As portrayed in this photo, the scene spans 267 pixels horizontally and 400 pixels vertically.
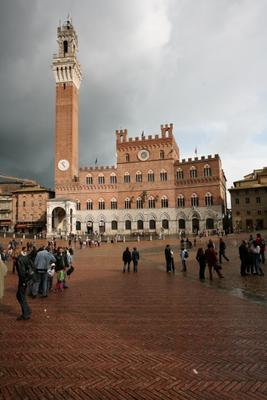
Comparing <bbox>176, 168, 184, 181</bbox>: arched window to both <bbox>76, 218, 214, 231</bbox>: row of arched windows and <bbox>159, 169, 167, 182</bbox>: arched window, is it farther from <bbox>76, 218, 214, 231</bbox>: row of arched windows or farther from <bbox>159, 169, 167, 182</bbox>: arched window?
<bbox>76, 218, 214, 231</bbox>: row of arched windows

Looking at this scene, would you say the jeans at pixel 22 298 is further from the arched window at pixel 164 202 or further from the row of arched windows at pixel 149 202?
the arched window at pixel 164 202

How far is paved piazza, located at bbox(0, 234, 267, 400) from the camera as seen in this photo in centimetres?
439

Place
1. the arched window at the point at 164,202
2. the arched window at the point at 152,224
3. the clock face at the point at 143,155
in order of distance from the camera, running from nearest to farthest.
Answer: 1. the arched window at the point at 164,202
2. the arched window at the point at 152,224
3. the clock face at the point at 143,155

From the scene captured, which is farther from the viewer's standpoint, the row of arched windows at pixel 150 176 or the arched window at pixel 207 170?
the row of arched windows at pixel 150 176

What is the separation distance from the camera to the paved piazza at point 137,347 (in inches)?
173

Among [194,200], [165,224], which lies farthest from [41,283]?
[165,224]

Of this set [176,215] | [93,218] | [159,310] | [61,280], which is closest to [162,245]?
[176,215]

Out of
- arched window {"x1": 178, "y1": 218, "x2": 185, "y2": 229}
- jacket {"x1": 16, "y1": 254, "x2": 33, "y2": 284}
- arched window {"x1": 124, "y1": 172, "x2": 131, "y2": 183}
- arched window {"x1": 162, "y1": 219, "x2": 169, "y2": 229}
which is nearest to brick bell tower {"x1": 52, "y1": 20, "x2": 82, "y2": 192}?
arched window {"x1": 124, "y1": 172, "x2": 131, "y2": 183}

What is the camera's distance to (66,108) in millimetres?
61406

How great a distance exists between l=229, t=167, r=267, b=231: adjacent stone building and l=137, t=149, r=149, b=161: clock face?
1606cm

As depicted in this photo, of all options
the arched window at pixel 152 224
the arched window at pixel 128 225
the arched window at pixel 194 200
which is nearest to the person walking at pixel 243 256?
the arched window at pixel 194 200

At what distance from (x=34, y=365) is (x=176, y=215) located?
172 ft

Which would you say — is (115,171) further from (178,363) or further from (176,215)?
(178,363)

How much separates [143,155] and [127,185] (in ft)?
20.4
